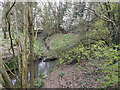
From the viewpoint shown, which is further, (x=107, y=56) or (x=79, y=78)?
(x=79, y=78)

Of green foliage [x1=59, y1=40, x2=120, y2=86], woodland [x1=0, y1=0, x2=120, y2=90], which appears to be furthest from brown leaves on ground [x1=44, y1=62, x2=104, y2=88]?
green foliage [x1=59, y1=40, x2=120, y2=86]

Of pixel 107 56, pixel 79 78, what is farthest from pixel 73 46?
pixel 107 56

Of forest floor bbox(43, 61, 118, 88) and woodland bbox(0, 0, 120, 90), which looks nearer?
woodland bbox(0, 0, 120, 90)

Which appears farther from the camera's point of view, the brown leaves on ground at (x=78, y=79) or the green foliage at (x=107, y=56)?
the brown leaves on ground at (x=78, y=79)

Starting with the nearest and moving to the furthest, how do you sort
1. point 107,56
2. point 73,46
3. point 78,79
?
point 107,56 → point 78,79 → point 73,46

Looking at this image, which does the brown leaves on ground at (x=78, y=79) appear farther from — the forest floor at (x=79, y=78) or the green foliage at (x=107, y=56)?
the green foliage at (x=107, y=56)

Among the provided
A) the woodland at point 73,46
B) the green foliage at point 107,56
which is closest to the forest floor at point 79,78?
the woodland at point 73,46

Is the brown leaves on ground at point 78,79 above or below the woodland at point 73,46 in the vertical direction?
below

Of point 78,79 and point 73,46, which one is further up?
point 73,46

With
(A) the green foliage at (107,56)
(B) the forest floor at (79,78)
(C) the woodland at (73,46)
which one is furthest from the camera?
(B) the forest floor at (79,78)

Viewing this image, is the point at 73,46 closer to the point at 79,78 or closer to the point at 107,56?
the point at 79,78

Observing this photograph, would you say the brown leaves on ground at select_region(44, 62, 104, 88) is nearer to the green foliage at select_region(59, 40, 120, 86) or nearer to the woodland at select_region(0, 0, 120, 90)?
the woodland at select_region(0, 0, 120, 90)

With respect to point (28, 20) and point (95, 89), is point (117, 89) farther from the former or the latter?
point (28, 20)

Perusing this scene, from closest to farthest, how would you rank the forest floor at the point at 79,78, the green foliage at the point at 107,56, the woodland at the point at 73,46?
the green foliage at the point at 107,56 → the woodland at the point at 73,46 → the forest floor at the point at 79,78
